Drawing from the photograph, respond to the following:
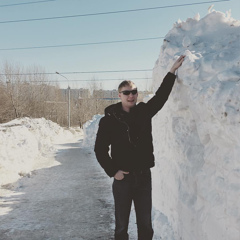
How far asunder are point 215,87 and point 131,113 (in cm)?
89

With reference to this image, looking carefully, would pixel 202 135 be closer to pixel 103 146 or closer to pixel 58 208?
pixel 103 146

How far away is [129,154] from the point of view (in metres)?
2.61

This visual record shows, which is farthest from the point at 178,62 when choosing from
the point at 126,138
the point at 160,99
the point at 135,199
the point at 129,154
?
the point at 135,199

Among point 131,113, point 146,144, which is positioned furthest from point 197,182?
point 131,113

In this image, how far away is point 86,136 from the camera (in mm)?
17250

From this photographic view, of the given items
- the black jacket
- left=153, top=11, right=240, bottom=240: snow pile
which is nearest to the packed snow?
left=153, top=11, right=240, bottom=240: snow pile

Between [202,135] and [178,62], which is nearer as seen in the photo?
[202,135]

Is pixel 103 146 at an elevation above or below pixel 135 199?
above

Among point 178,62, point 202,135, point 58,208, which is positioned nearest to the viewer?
point 202,135

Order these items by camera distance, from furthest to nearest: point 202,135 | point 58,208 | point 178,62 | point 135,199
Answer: point 58,208
point 178,62
point 135,199
point 202,135

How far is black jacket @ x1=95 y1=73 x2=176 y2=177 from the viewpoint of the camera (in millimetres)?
2609

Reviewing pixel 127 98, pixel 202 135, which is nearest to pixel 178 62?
pixel 127 98

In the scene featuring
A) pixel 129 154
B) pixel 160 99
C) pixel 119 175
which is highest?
pixel 160 99

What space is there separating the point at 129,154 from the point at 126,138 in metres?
0.17
